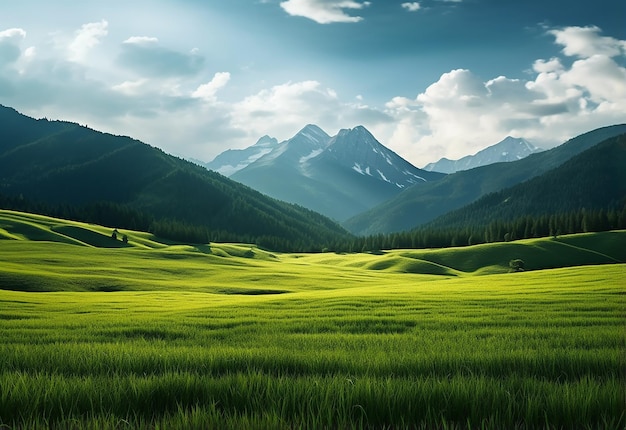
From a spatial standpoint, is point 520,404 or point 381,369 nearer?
point 520,404

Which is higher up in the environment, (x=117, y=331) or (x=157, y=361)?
(x=157, y=361)

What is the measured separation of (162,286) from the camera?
224 feet

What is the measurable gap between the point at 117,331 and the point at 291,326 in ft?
21.4

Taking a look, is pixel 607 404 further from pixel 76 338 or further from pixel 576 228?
pixel 576 228

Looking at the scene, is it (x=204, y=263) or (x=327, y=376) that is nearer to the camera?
(x=327, y=376)

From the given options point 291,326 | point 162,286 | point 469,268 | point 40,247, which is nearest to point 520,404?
point 291,326

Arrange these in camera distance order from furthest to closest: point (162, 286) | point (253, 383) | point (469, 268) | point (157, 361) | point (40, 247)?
point (469, 268)
point (40, 247)
point (162, 286)
point (157, 361)
point (253, 383)

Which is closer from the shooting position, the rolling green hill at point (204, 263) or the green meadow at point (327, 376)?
the green meadow at point (327, 376)

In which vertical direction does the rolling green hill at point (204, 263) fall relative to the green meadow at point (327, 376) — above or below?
below

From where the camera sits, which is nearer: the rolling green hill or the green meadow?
the green meadow

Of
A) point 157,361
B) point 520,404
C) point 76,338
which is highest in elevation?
point 520,404

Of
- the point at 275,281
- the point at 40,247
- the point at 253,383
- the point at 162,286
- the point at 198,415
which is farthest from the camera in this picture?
the point at 40,247

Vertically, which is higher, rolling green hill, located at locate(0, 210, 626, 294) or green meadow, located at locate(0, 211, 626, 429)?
green meadow, located at locate(0, 211, 626, 429)

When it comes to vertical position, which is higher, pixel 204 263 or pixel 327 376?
pixel 327 376
